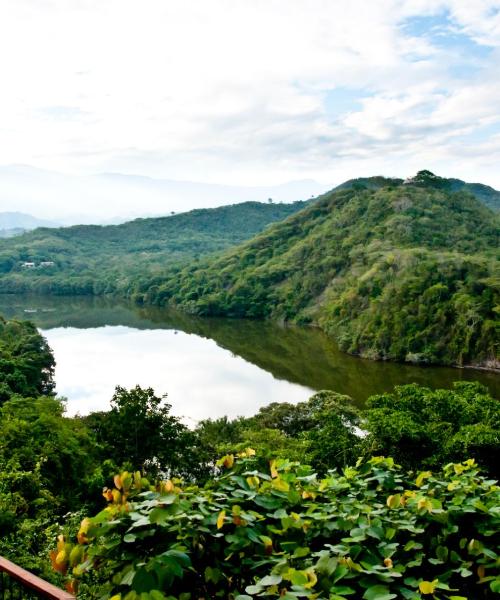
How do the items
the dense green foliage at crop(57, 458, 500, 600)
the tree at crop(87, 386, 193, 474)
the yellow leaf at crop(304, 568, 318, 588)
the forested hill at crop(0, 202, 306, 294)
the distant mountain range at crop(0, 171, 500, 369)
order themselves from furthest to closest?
the forested hill at crop(0, 202, 306, 294) → the distant mountain range at crop(0, 171, 500, 369) → the tree at crop(87, 386, 193, 474) → the dense green foliage at crop(57, 458, 500, 600) → the yellow leaf at crop(304, 568, 318, 588)

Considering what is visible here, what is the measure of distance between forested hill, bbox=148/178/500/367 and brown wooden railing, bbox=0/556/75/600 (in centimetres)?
3847

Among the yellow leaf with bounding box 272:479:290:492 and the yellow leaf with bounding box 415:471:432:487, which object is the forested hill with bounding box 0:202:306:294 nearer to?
the yellow leaf with bounding box 415:471:432:487

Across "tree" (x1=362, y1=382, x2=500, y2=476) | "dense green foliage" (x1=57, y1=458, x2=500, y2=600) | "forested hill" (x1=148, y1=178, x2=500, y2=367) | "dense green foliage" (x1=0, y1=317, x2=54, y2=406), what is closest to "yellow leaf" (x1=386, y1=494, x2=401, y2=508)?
"dense green foliage" (x1=57, y1=458, x2=500, y2=600)

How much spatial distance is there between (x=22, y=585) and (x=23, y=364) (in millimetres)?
26179

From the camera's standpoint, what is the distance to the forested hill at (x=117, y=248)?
8450 cm

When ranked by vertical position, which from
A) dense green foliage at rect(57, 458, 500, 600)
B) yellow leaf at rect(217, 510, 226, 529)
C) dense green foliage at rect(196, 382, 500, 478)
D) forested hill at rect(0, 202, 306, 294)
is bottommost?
dense green foliage at rect(196, 382, 500, 478)

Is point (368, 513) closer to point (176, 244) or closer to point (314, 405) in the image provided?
point (314, 405)

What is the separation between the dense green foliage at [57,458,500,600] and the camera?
211cm

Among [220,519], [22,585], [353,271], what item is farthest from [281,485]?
[353,271]

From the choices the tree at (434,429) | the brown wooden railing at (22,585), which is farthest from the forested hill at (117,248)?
the brown wooden railing at (22,585)

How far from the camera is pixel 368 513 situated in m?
2.53

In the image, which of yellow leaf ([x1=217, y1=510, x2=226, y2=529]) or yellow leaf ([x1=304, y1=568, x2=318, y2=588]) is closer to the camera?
yellow leaf ([x1=304, y1=568, x2=318, y2=588])

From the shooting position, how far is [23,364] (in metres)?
26.7

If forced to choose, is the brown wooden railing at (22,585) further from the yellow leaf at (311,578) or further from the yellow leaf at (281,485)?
the yellow leaf at (281,485)
